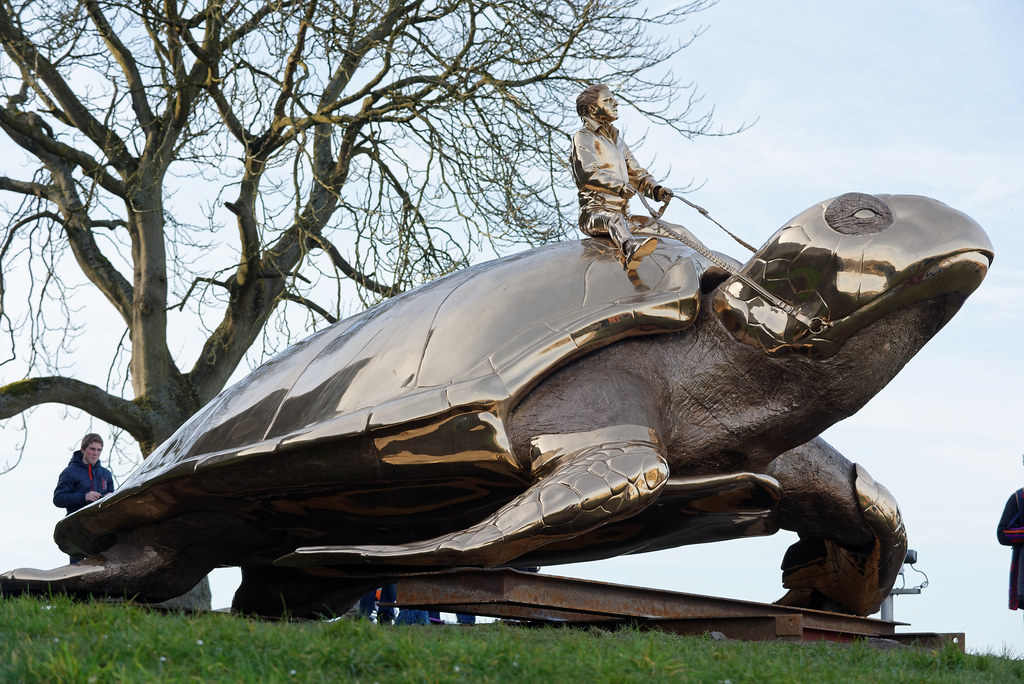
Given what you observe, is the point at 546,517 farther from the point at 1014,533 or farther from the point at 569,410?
the point at 1014,533

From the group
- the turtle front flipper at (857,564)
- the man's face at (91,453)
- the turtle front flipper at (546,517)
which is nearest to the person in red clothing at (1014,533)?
the turtle front flipper at (857,564)

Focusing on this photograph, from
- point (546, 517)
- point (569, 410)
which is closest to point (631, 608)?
point (569, 410)

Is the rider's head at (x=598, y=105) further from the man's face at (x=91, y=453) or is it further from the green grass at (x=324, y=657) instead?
the man's face at (x=91, y=453)

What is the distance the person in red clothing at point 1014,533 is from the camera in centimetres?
721

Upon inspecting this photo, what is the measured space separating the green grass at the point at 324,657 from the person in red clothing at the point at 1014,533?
384cm

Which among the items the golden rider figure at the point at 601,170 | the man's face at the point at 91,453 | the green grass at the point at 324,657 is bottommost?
the green grass at the point at 324,657

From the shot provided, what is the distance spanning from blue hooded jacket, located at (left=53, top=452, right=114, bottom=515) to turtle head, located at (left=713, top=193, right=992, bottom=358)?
5.54 meters

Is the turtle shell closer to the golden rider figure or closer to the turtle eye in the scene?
the golden rider figure

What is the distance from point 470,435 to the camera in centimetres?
452

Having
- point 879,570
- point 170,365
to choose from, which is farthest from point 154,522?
point 170,365

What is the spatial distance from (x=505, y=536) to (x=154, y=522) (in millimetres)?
2469

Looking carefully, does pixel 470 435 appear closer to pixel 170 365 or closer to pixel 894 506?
pixel 894 506

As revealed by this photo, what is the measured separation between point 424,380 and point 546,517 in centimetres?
95

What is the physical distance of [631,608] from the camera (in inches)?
208
